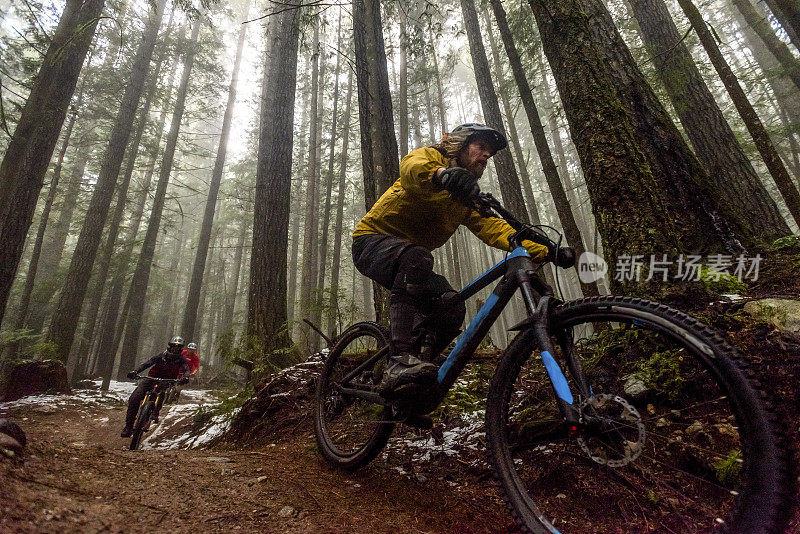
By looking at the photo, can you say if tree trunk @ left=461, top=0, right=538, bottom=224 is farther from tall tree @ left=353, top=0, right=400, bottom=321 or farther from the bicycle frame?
the bicycle frame

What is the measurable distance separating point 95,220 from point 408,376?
51.4ft

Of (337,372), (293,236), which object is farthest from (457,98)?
(337,372)

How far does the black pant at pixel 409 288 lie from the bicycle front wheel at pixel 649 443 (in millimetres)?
782

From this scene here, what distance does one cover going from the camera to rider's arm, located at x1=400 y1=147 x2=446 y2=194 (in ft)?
7.76

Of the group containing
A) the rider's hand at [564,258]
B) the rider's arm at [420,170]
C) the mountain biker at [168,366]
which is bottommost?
the mountain biker at [168,366]

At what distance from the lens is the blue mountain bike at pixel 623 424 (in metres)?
1.23

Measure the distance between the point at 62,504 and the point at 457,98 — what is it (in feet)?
138

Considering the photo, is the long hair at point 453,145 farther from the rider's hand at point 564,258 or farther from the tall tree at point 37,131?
the tall tree at point 37,131

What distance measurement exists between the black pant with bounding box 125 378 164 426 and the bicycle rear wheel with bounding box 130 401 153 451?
0.33 feet

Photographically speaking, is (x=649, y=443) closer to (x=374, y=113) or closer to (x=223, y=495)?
(x=223, y=495)

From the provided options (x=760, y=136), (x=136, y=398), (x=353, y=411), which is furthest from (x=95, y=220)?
(x=760, y=136)

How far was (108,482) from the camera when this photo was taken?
1.95m

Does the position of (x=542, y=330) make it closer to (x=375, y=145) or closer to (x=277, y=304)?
(x=375, y=145)

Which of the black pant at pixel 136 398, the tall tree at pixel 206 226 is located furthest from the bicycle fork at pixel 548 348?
the tall tree at pixel 206 226
